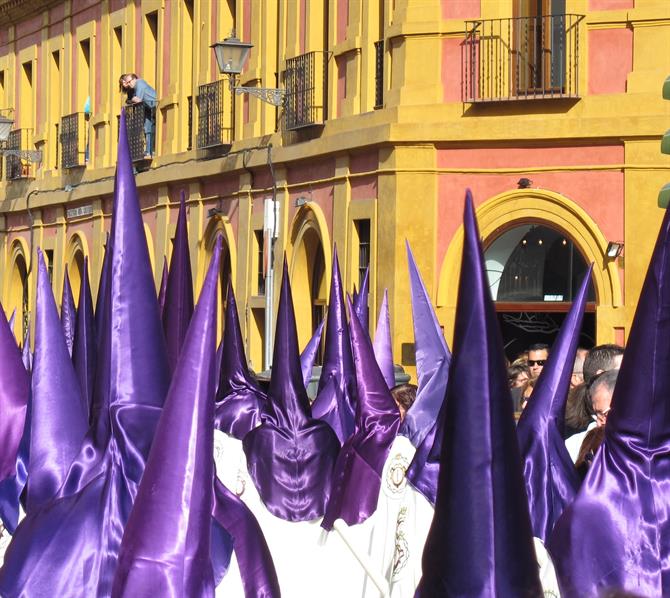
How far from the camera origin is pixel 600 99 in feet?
56.4

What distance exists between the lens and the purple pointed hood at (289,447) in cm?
900

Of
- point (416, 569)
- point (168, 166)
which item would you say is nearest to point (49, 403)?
point (416, 569)

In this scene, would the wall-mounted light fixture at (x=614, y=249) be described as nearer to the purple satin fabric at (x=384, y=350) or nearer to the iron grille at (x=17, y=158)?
the purple satin fabric at (x=384, y=350)

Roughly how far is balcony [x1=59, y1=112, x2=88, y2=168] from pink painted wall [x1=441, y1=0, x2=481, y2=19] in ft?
42.7

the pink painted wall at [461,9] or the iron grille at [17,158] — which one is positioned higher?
the iron grille at [17,158]

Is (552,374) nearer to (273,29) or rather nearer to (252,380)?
(252,380)

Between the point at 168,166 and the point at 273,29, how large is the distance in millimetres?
3770

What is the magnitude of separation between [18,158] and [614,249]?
62.6ft

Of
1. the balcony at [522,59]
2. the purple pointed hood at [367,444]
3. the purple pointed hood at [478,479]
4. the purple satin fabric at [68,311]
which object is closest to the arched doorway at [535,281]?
the balcony at [522,59]

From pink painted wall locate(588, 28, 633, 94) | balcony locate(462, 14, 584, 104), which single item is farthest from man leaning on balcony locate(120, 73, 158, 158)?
pink painted wall locate(588, 28, 633, 94)

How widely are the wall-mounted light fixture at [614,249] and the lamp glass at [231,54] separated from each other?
5033 mm

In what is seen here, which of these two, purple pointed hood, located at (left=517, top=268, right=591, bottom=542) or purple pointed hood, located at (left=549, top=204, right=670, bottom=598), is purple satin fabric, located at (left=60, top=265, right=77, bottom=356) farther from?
purple pointed hood, located at (left=549, top=204, right=670, bottom=598)

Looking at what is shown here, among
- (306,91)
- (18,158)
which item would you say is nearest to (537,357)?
(306,91)

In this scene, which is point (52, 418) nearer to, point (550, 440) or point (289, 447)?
point (550, 440)
